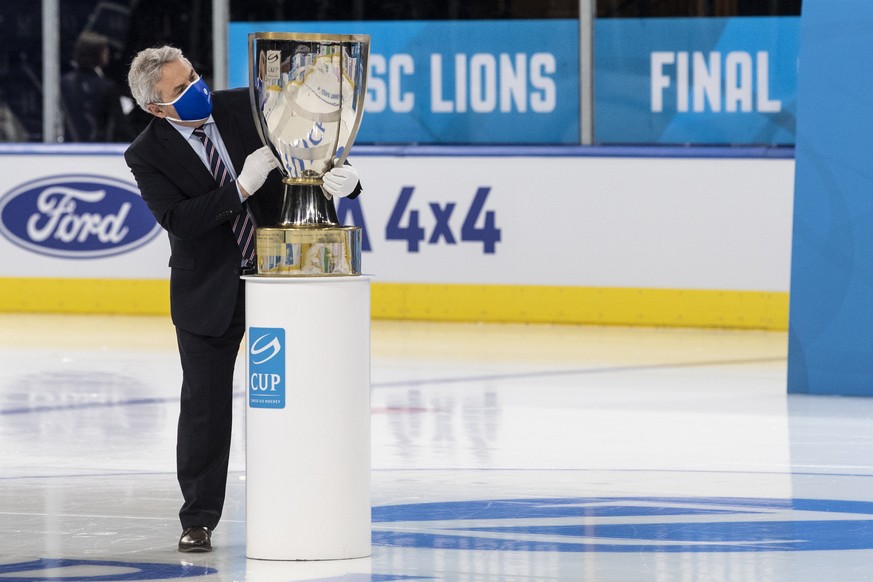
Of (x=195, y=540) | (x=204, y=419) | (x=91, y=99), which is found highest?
(x=91, y=99)

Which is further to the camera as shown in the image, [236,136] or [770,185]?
[770,185]

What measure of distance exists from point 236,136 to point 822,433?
377 centimetres

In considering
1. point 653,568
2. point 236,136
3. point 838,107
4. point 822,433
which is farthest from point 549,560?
point 838,107

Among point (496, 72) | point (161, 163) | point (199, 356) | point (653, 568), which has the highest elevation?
point (496, 72)

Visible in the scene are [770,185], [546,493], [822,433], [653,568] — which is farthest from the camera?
[770,185]

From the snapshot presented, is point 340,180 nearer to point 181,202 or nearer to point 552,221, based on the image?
point 181,202

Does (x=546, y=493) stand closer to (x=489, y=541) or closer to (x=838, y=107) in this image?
(x=489, y=541)

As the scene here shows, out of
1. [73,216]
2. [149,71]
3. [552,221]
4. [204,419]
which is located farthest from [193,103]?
[73,216]

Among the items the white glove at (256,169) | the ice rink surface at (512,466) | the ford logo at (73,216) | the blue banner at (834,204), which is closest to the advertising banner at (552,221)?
the ford logo at (73,216)

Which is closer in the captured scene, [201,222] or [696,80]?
[201,222]

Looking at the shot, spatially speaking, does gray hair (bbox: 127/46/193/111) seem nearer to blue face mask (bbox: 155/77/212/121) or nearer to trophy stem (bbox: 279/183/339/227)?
blue face mask (bbox: 155/77/212/121)

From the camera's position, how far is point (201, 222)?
5590 millimetres

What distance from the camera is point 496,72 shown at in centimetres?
1374

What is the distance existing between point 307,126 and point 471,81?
852 centimetres
